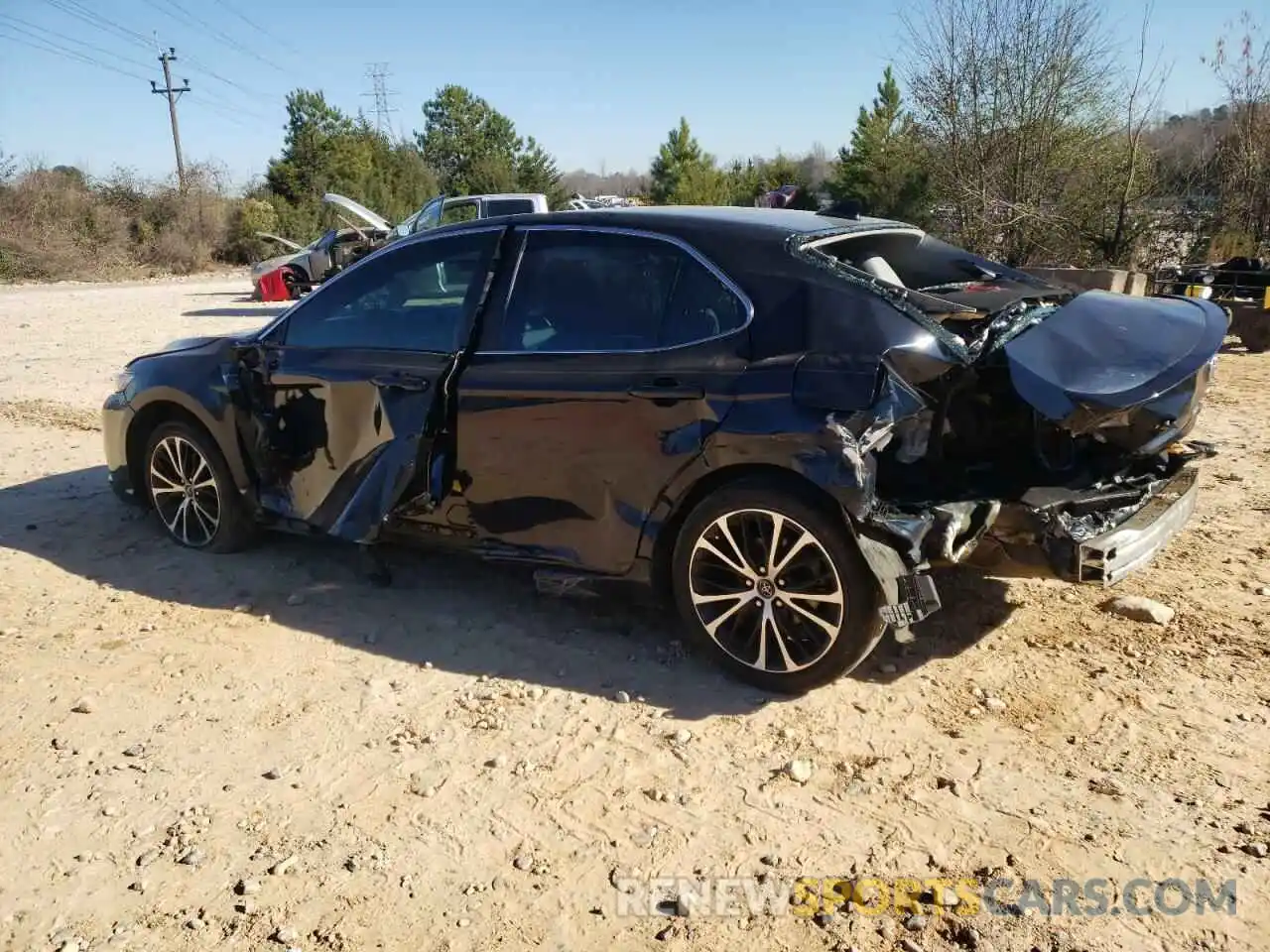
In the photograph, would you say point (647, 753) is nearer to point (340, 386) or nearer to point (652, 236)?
point (652, 236)

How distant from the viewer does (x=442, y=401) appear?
4.21 meters

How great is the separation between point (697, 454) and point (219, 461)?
2.78 metres

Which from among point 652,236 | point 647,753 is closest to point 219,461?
point 652,236

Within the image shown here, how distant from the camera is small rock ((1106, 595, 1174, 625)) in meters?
4.15

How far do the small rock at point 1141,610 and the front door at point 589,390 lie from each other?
2074 mm

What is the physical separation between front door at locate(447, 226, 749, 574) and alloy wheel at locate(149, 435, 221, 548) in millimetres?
1716

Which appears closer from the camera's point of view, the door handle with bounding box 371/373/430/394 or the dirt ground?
the dirt ground

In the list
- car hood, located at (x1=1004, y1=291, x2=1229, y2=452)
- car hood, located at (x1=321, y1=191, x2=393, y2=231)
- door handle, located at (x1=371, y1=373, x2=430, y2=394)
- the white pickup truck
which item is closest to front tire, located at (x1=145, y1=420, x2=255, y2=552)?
door handle, located at (x1=371, y1=373, x2=430, y2=394)

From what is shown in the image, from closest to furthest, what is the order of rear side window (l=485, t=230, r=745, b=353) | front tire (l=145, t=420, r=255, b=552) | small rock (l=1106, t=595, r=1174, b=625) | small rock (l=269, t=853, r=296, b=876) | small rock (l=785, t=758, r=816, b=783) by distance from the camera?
small rock (l=269, t=853, r=296, b=876), small rock (l=785, t=758, r=816, b=783), rear side window (l=485, t=230, r=745, b=353), small rock (l=1106, t=595, r=1174, b=625), front tire (l=145, t=420, r=255, b=552)

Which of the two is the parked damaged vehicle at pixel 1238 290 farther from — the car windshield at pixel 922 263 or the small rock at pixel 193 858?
the small rock at pixel 193 858

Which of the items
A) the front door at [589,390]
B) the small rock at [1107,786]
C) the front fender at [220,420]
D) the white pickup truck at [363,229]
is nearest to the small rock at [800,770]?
the small rock at [1107,786]

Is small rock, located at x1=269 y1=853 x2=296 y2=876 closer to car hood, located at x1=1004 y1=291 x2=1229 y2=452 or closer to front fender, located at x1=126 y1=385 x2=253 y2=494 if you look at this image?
front fender, located at x1=126 y1=385 x2=253 y2=494

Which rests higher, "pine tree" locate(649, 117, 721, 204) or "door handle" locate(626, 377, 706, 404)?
"pine tree" locate(649, 117, 721, 204)

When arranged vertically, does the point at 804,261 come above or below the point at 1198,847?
above
